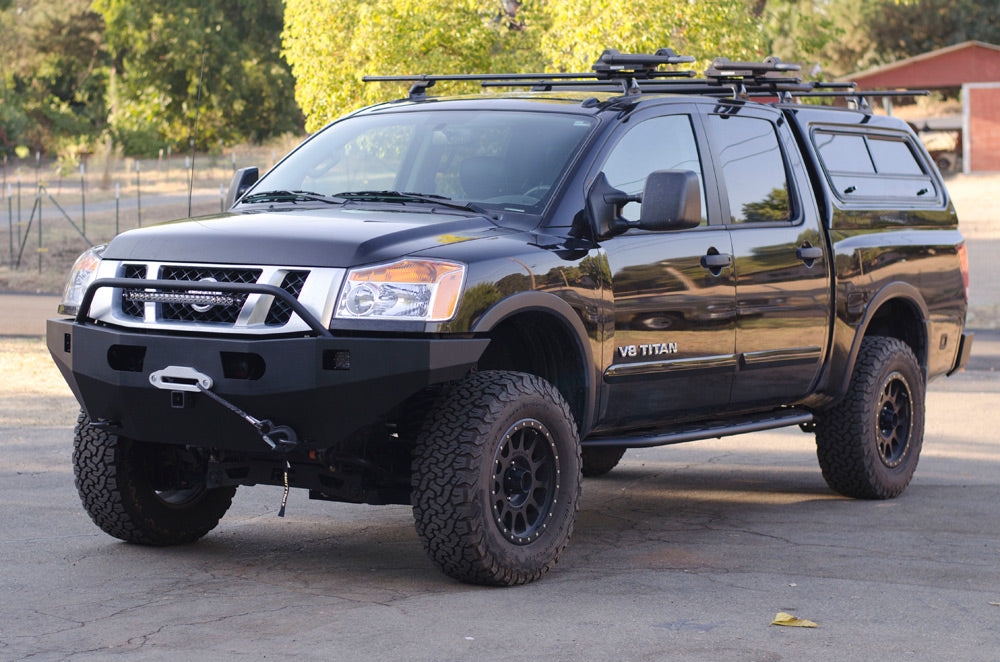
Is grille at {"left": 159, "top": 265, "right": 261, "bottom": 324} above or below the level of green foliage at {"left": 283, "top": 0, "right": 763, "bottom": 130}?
below

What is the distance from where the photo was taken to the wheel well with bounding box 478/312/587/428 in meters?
6.24

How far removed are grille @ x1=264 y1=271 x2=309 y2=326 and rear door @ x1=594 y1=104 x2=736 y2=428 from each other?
1466 mm

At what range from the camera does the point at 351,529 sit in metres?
7.21

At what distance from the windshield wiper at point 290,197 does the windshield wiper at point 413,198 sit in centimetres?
7

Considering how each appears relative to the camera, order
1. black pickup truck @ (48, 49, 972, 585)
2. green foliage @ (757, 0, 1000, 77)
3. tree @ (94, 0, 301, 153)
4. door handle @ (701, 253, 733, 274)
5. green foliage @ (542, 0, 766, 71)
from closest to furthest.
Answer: black pickup truck @ (48, 49, 972, 585) < door handle @ (701, 253, 733, 274) < green foliage @ (542, 0, 766, 71) < tree @ (94, 0, 301, 153) < green foliage @ (757, 0, 1000, 77)

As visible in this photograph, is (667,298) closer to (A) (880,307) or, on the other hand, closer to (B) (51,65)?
(A) (880,307)

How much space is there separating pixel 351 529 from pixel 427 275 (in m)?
2.10

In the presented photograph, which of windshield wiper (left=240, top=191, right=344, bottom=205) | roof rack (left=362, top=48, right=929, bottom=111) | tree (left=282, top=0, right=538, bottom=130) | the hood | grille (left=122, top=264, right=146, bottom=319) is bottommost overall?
grille (left=122, top=264, right=146, bottom=319)

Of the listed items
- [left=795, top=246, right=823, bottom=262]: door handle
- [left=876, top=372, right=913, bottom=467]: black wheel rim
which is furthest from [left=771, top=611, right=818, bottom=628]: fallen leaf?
[left=876, top=372, right=913, bottom=467]: black wheel rim

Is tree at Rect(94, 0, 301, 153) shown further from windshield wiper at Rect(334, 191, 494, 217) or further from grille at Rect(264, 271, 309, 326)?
grille at Rect(264, 271, 309, 326)

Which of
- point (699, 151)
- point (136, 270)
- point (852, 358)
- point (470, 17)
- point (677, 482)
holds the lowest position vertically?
point (677, 482)

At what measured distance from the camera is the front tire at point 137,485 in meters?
6.35

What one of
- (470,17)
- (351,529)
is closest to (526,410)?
(351,529)

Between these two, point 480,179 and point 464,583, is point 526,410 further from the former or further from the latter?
point 480,179
